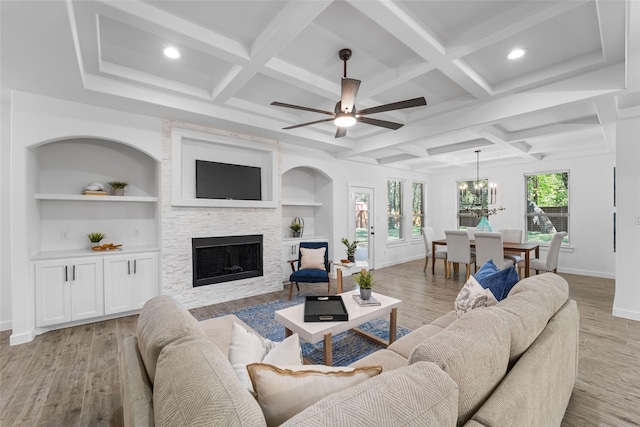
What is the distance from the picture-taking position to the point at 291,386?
929 millimetres

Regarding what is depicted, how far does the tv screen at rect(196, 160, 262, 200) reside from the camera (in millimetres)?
4277

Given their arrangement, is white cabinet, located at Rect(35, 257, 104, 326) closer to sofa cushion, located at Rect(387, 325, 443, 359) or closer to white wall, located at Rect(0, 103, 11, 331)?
white wall, located at Rect(0, 103, 11, 331)

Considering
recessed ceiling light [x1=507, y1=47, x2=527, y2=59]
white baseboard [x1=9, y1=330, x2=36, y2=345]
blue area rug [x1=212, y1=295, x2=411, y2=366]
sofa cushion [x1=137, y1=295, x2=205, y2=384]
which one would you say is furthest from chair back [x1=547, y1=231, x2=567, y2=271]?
white baseboard [x1=9, y1=330, x2=36, y2=345]

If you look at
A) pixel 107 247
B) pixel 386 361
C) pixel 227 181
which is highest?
pixel 227 181

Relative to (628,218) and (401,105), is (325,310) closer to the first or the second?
(401,105)

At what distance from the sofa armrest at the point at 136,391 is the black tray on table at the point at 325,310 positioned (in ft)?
4.14

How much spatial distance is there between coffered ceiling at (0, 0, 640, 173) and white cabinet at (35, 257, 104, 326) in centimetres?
191

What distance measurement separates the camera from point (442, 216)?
8.45 m

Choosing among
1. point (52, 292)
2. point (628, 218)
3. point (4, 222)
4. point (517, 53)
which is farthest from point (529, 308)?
point (4, 222)

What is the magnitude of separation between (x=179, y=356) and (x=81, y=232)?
3895 mm

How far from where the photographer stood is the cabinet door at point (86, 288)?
3336 mm

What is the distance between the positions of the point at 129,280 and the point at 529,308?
13.7ft

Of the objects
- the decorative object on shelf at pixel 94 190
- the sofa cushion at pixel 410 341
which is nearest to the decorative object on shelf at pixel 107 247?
the decorative object on shelf at pixel 94 190

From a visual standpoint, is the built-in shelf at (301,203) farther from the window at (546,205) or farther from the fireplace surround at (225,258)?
the window at (546,205)
